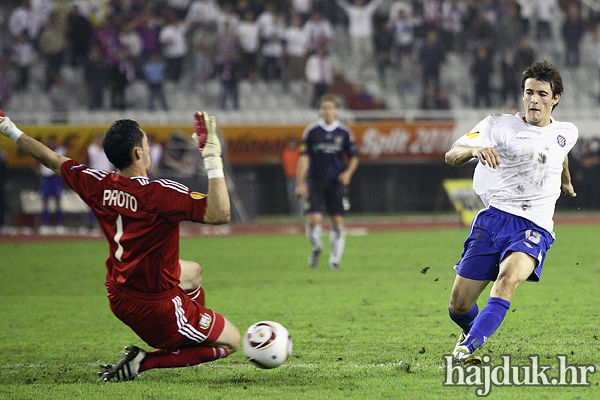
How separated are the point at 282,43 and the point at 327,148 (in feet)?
39.3

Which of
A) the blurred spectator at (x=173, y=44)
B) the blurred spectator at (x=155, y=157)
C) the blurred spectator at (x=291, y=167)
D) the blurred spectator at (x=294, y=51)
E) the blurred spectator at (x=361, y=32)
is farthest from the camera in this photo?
the blurred spectator at (x=361, y=32)

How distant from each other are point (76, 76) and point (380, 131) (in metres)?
8.30

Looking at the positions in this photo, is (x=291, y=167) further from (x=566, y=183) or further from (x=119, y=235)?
(x=119, y=235)

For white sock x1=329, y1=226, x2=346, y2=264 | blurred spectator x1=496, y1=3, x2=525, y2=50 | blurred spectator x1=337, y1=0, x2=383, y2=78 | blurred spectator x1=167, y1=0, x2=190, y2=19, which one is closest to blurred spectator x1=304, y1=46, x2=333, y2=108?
blurred spectator x1=337, y1=0, x2=383, y2=78

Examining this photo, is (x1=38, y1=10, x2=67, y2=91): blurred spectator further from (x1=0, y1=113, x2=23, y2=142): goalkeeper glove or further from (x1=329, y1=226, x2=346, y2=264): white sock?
(x1=0, y1=113, x2=23, y2=142): goalkeeper glove

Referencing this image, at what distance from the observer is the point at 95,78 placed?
2070 cm

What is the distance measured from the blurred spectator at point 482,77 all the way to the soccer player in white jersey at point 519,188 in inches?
682

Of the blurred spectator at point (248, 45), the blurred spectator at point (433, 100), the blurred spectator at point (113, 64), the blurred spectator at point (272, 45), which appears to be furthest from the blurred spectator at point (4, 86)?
the blurred spectator at point (433, 100)

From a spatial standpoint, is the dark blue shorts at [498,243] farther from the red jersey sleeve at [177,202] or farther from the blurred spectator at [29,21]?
the blurred spectator at [29,21]

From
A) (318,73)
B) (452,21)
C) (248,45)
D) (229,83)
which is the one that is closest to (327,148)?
(229,83)

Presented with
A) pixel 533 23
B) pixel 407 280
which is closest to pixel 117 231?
pixel 407 280

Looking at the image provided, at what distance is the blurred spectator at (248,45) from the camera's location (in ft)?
71.9

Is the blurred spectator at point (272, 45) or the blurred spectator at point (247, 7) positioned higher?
the blurred spectator at point (247, 7)

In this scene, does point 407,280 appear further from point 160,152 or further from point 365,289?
point 160,152
